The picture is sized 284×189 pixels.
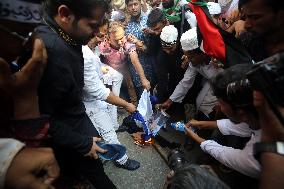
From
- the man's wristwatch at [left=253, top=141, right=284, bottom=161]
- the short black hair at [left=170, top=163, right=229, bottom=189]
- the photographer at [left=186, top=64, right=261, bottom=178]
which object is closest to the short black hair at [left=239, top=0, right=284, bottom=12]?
the photographer at [left=186, top=64, right=261, bottom=178]

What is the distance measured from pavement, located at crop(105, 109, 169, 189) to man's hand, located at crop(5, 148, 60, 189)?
2.08 m

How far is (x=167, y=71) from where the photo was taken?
395cm

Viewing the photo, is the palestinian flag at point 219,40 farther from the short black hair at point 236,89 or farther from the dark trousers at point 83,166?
the dark trousers at point 83,166

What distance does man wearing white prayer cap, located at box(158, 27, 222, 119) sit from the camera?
3.07 m

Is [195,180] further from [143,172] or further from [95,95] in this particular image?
[143,172]

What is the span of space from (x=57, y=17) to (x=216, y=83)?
1143 millimetres

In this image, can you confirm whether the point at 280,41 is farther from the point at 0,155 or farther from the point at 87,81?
the point at 0,155

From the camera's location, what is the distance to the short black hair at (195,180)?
4.45ft

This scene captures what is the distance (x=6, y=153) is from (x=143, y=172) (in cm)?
240

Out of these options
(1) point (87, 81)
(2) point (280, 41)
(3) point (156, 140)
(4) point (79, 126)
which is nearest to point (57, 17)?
(1) point (87, 81)

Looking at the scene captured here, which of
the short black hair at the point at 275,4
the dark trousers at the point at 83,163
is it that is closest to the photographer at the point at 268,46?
the short black hair at the point at 275,4

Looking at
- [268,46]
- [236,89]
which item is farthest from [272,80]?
[268,46]

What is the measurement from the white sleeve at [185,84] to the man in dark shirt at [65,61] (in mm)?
1704

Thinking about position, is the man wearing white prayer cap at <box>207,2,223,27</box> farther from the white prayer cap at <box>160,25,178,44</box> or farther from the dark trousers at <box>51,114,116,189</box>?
the dark trousers at <box>51,114,116,189</box>
